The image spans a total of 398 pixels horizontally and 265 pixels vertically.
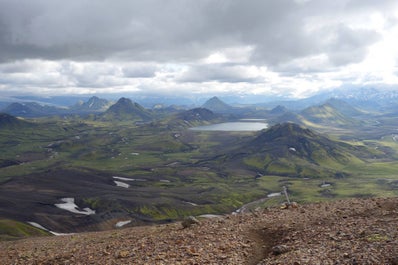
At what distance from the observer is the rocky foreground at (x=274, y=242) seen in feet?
61.3

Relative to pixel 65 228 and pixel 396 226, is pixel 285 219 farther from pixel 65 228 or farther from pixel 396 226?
pixel 65 228

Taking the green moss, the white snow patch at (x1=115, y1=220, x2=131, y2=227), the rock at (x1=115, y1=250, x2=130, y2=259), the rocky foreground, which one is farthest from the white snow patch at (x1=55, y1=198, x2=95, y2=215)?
the rock at (x1=115, y1=250, x2=130, y2=259)

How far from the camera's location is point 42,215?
13338 centimetres

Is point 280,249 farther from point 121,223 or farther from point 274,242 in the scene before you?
point 121,223

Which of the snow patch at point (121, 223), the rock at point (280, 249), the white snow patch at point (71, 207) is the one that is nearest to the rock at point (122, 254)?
the rock at point (280, 249)

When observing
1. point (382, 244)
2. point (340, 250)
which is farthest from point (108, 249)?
point (382, 244)

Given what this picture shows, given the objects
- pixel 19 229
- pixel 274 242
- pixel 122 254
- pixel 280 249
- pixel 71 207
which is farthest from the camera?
pixel 71 207

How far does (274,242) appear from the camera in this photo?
23.3m

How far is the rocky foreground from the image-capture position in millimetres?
18688

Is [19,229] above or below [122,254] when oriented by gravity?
below

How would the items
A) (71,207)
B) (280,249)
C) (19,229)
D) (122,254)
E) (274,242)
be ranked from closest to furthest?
1. (280,249)
2. (122,254)
3. (274,242)
4. (19,229)
5. (71,207)

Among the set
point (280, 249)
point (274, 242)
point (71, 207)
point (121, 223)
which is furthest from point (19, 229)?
point (280, 249)

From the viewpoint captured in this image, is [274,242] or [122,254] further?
[274,242]

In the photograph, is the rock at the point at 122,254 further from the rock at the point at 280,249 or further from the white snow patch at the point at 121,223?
the white snow patch at the point at 121,223
